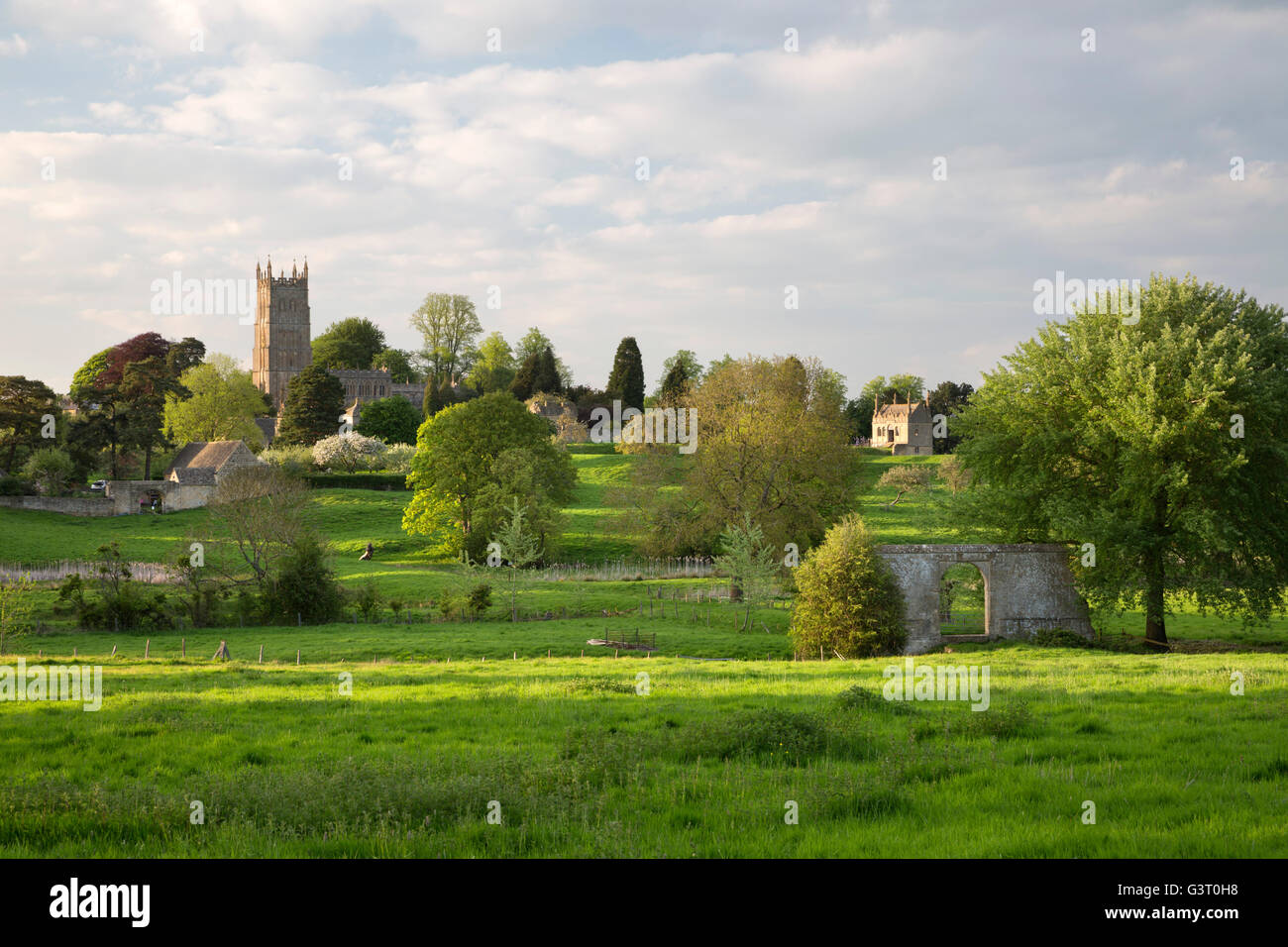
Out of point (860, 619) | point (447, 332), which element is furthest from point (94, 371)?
point (860, 619)

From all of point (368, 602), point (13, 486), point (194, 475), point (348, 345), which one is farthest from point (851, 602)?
point (348, 345)

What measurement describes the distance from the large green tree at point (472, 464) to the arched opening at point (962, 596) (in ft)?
89.4

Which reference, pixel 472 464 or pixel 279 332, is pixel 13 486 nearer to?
pixel 472 464

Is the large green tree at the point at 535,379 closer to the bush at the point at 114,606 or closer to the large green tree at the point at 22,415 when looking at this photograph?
the large green tree at the point at 22,415

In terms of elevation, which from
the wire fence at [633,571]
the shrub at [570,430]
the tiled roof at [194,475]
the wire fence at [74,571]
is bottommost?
the wire fence at [633,571]

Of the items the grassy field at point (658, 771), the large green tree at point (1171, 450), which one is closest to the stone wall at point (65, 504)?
the grassy field at point (658, 771)

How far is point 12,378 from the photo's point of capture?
78.2 m

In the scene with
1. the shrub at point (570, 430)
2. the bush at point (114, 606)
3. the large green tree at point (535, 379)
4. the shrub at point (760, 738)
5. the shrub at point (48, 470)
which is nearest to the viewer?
the shrub at point (760, 738)

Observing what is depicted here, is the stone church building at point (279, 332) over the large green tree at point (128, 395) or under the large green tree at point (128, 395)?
over

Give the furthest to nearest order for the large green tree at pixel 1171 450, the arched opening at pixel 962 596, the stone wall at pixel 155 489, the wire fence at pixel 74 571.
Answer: the stone wall at pixel 155 489 → the wire fence at pixel 74 571 → the arched opening at pixel 962 596 → the large green tree at pixel 1171 450

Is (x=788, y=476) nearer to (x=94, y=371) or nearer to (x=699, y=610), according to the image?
(x=699, y=610)

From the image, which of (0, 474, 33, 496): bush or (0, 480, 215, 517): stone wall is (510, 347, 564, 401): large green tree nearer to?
(0, 480, 215, 517): stone wall

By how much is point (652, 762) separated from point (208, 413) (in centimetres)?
10400

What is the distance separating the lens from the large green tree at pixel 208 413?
102250 mm
